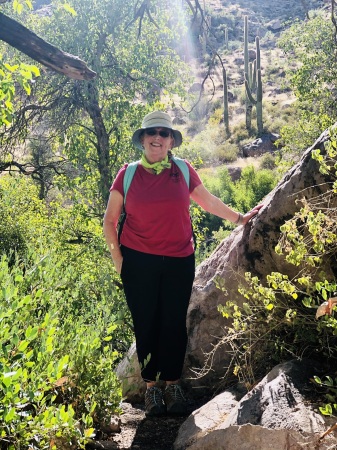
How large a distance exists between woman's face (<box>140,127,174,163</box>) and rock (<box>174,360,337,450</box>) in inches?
60.1

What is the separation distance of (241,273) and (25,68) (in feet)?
6.42

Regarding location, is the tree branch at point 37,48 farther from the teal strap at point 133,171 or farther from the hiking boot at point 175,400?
the hiking boot at point 175,400

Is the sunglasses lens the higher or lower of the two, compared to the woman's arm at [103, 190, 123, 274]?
higher

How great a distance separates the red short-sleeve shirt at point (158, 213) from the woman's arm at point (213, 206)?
22cm

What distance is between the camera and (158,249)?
4.12 meters

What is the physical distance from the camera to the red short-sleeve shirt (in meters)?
4.04

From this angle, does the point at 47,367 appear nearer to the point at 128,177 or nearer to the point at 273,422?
the point at 273,422

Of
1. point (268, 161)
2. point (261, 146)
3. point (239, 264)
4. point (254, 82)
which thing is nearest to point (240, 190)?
point (268, 161)

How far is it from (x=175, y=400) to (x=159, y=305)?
619mm

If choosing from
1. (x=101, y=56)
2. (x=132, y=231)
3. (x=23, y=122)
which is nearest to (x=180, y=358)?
(x=132, y=231)

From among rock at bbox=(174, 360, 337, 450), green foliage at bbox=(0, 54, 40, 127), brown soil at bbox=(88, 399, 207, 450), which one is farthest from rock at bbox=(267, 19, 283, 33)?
rock at bbox=(174, 360, 337, 450)

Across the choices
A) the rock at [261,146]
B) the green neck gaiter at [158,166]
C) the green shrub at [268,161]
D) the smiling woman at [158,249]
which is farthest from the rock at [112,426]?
the rock at [261,146]

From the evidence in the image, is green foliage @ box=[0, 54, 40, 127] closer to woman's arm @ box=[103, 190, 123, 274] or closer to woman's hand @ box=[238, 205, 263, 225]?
woman's arm @ box=[103, 190, 123, 274]

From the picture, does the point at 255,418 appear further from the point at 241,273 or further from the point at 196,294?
the point at 196,294
